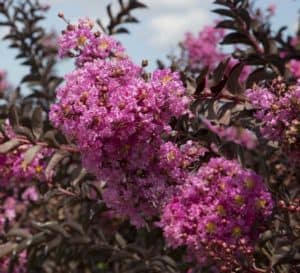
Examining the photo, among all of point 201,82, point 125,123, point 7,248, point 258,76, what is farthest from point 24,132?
point 7,248

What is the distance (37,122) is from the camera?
8.12 ft

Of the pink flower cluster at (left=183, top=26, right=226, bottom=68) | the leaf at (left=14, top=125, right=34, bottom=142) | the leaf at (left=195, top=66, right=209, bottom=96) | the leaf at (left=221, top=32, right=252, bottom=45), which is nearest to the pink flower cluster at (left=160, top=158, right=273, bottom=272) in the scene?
the leaf at (left=195, top=66, right=209, bottom=96)

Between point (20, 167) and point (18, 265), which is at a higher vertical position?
point (20, 167)

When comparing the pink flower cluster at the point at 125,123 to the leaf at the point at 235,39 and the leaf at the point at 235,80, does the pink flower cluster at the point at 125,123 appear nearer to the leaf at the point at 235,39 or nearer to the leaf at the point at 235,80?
Answer: the leaf at the point at 235,80

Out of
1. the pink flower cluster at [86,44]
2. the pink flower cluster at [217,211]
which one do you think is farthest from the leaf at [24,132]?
the pink flower cluster at [217,211]

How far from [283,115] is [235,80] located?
1.45ft

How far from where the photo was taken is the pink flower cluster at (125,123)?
6.75 ft

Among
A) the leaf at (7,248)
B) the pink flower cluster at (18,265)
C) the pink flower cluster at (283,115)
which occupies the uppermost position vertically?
the pink flower cluster at (283,115)

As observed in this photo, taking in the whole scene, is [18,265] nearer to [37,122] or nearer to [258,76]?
[37,122]

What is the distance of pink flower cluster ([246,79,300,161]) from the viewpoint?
6.52 feet

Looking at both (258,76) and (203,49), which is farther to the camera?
(203,49)

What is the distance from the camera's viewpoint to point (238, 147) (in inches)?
98.7

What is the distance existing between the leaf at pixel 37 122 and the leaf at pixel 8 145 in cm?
8

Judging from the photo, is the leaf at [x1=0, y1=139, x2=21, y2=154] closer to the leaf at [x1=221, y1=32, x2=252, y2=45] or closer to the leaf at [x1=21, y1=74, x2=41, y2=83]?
the leaf at [x1=221, y1=32, x2=252, y2=45]
